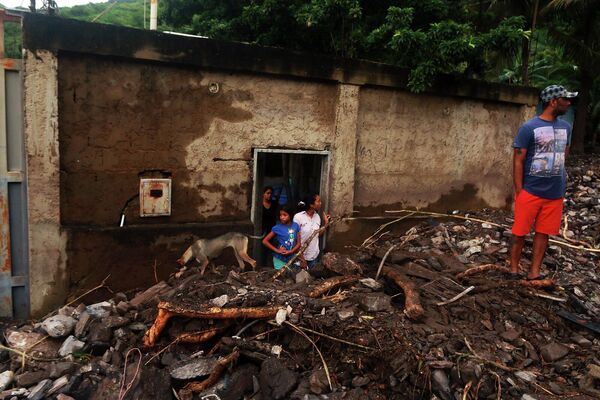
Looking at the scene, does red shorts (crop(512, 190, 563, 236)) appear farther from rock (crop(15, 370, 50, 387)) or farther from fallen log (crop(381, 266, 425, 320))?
rock (crop(15, 370, 50, 387))

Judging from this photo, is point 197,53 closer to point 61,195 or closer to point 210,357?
point 61,195

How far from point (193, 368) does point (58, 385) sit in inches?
39.7

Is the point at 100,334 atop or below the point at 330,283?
below

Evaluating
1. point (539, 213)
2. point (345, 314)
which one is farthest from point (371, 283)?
point (539, 213)

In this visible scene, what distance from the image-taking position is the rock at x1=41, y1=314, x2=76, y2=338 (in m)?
3.94

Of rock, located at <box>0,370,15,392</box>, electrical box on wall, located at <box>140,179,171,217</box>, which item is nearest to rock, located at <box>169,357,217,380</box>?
rock, located at <box>0,370,15,392</box>

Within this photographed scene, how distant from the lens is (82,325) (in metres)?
4.02

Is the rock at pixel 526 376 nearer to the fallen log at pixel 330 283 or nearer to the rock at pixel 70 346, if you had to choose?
the fallen log at pixel 330 283

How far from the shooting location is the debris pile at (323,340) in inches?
134

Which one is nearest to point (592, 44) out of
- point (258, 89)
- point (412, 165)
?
point (412, 165)

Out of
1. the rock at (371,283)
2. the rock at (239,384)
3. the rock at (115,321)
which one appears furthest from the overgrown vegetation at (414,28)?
the rock at (239,384)

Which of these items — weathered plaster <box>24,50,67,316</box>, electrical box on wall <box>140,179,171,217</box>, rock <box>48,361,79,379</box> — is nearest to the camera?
rock <box>48,361,79,379</box>

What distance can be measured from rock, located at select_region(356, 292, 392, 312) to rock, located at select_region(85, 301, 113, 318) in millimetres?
2412

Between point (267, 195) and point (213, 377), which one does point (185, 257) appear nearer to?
point (267, 195)
